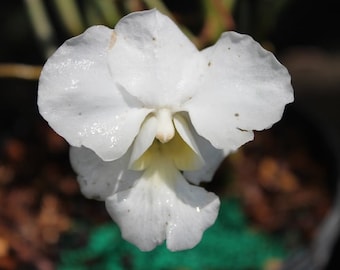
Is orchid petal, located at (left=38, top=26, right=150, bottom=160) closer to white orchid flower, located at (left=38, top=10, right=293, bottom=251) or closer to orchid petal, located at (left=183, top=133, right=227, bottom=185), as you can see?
white orchid flower, located at (left=38, top=10, right=293, bottom=251)

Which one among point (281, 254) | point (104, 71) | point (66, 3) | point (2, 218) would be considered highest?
point (104, 71)

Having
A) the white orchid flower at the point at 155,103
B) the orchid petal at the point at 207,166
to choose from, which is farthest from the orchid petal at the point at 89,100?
the orchid petal at the point at 207,166

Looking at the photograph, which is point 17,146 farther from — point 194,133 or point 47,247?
point 194,133

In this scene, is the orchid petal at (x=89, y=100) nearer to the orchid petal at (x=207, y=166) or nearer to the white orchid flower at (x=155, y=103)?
the white orchid flower at (x=155, y=103)

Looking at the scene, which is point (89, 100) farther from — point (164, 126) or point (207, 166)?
point (207, 166)

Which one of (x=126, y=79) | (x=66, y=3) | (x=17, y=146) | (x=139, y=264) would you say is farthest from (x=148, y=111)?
(x=17, y=146)

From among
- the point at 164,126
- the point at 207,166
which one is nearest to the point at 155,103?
the point at 164,126
